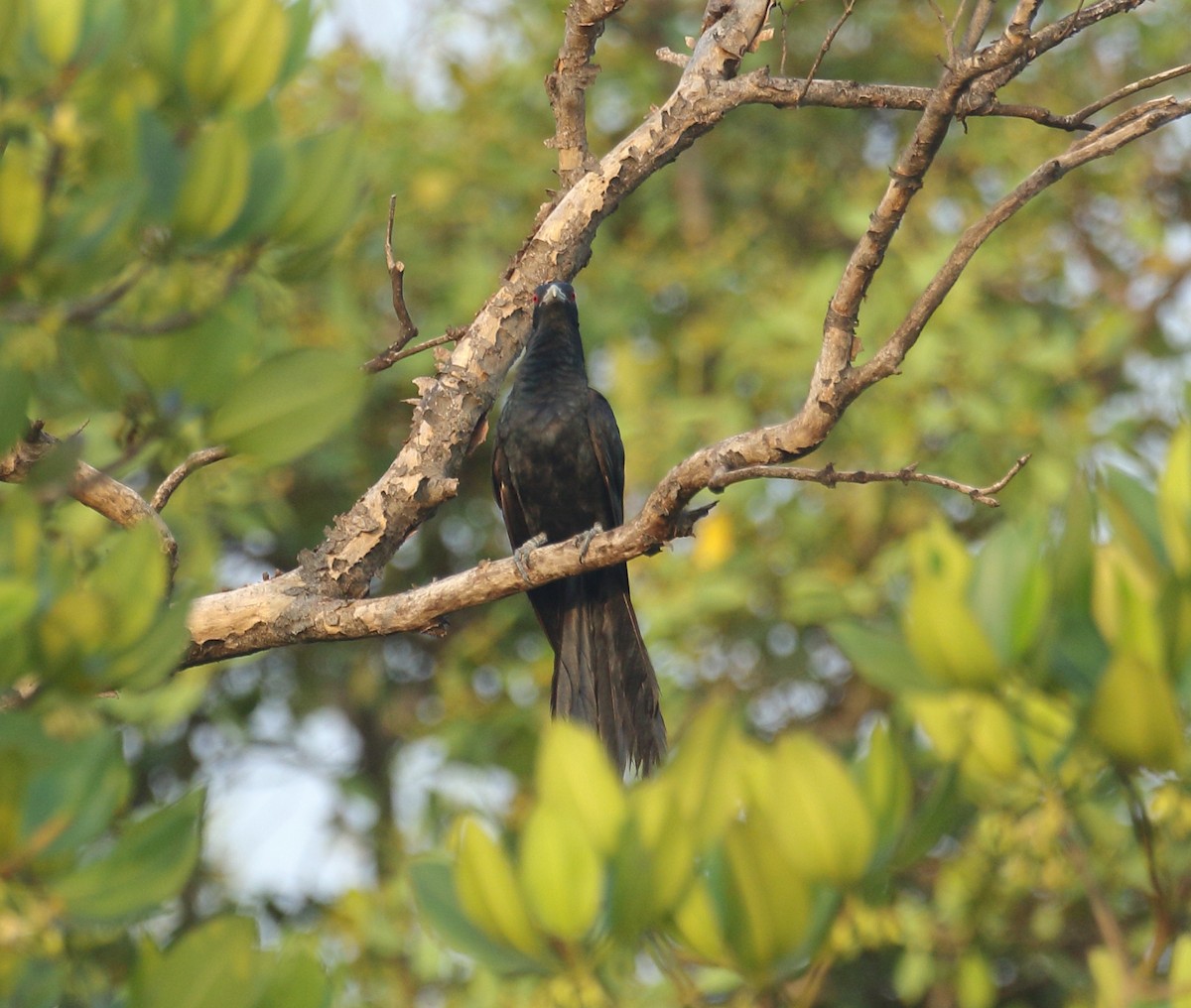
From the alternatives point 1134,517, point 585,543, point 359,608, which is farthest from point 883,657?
point 359,608

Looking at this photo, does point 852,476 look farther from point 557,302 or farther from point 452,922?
point 557,302

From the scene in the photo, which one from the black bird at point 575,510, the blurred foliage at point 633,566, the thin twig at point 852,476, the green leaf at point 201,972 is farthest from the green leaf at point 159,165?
the black bird at point 575,510

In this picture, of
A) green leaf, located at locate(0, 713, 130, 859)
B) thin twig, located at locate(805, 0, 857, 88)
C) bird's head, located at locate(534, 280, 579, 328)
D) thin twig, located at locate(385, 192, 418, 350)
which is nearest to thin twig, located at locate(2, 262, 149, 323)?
green leaf, located at locate(0, 713, 130, 859)

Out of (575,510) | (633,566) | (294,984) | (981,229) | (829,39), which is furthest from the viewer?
(633,566)

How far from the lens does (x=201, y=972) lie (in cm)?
110

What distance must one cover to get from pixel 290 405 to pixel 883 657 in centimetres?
61

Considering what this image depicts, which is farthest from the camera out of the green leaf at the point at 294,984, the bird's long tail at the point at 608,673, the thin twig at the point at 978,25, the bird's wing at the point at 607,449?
the bird's wing at the point at 607,449

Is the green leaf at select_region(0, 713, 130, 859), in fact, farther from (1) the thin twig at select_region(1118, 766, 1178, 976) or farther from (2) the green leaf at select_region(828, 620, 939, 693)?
(1) the thin twig at select_region(1118, 766, 1178, 976)

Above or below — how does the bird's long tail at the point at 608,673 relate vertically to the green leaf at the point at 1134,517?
above

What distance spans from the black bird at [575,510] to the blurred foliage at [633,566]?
0.65 metres

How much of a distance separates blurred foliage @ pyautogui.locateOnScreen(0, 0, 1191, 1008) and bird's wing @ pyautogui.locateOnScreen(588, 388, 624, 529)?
0.61m

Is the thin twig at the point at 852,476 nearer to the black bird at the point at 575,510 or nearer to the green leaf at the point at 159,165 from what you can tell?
the green leaf at the point at 159,165

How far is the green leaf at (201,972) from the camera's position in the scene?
3.59 feet

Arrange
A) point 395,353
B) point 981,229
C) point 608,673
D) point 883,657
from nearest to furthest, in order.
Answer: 1. point 883,657
2. point 981,229
3. point 395,353
4. point 608,673
